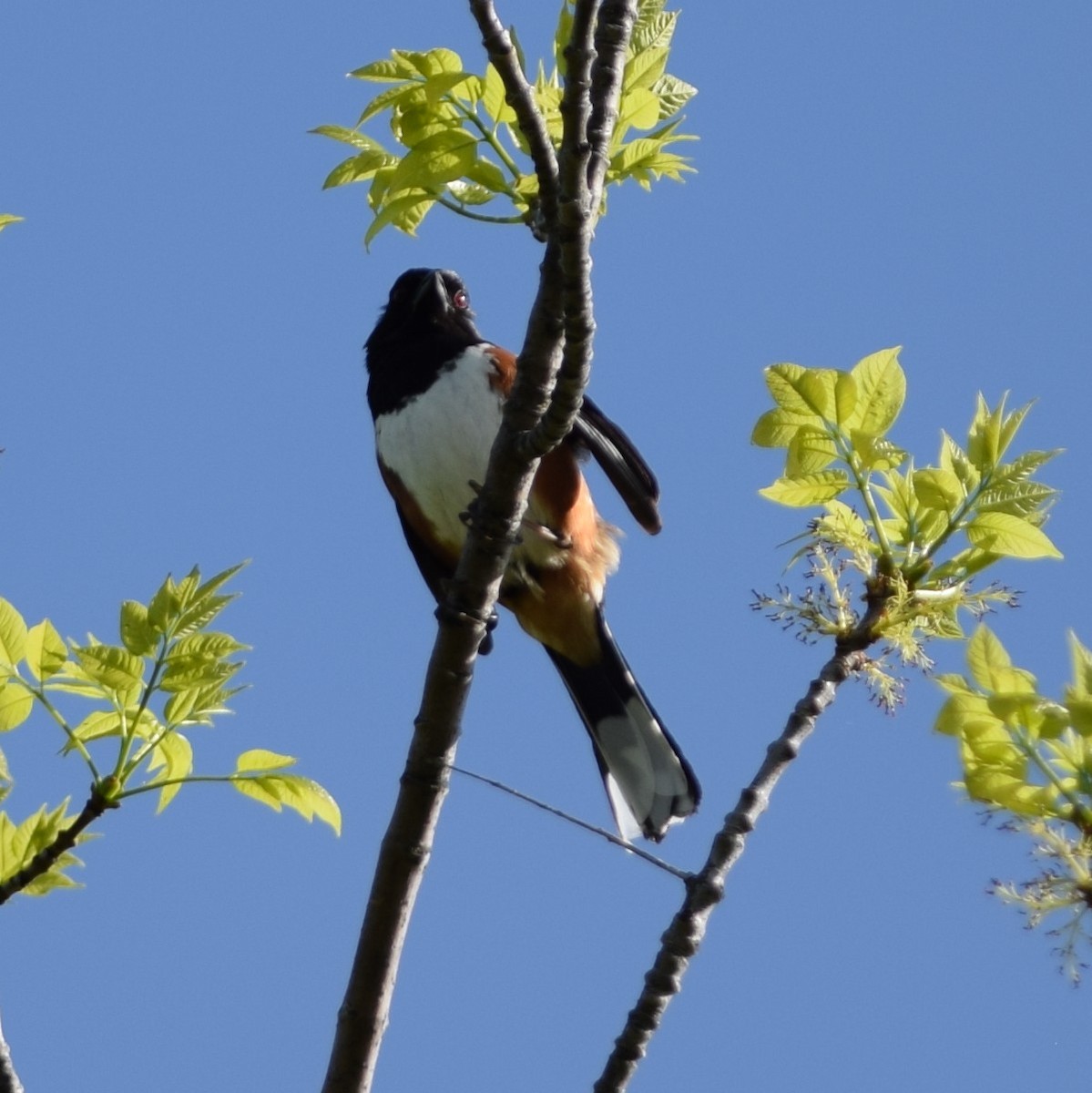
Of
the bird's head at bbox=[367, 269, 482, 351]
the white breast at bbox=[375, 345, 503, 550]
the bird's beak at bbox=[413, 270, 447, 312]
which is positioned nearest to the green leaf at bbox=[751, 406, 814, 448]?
the white breast at bbox=[375, 345, 503, 550]

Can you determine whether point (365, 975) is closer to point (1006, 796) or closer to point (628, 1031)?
point (628, 1031)

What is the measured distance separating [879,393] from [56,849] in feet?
4.84

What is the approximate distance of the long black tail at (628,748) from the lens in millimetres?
4457

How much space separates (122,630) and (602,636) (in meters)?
2.37

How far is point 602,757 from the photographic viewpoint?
464 centimetres

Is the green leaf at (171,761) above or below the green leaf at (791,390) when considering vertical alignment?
below

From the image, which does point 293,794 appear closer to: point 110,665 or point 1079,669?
point 110,665

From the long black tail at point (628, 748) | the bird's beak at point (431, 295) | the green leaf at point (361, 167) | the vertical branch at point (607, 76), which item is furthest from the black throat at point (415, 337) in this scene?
the vertical branch at point (607, 76)

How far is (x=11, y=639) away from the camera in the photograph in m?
2.57

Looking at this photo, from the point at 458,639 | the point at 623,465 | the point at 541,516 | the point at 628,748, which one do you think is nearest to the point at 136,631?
the point at 458,639

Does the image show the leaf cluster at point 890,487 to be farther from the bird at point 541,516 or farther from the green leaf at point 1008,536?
the bird at point 541,516

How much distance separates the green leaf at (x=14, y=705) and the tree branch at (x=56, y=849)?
0.17 metres

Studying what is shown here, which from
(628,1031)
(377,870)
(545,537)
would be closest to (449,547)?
(545,537)

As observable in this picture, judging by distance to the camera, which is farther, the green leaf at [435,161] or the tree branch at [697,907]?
the green leaf at [435,161]
